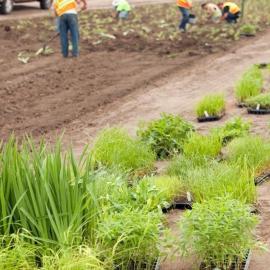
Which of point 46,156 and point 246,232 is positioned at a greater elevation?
point 46,156

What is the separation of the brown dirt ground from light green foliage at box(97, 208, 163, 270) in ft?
6.77

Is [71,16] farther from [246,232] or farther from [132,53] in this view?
[246,232]

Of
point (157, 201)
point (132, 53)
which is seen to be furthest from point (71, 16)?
point (157, 201)

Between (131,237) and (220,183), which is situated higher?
(131,237)

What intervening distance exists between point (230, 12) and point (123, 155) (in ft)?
46.6

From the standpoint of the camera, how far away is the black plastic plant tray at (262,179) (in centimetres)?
715

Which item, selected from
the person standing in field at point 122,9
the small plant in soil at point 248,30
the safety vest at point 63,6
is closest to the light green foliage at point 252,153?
the safety vest at point 63,6

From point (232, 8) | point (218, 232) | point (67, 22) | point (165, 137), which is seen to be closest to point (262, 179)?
point (165, 137)

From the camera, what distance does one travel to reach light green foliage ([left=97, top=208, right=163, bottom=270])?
4.78 meters

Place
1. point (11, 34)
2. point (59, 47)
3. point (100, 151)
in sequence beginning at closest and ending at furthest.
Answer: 1. point (100, 151)
2. point (59, 47)
3. point (11, 34)

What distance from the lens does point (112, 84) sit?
1366 centimetres

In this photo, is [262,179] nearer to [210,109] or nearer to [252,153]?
[252,153]

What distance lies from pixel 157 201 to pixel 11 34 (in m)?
14.5

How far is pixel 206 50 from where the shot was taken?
17281 mm
